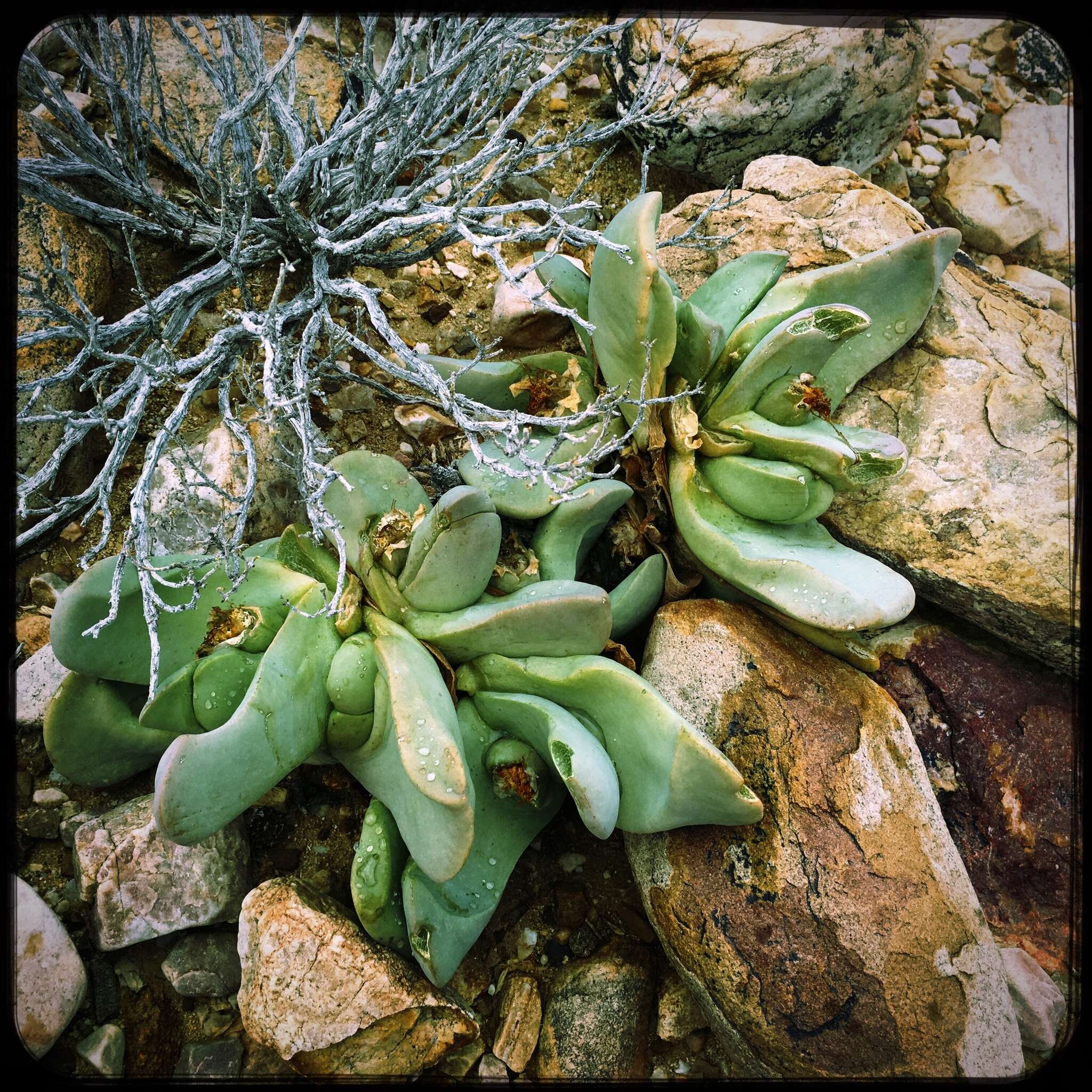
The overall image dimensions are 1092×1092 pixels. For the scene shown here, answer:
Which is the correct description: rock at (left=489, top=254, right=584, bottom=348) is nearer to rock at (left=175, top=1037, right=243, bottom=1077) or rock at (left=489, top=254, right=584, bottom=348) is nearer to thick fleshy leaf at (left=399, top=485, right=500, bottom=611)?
thick fleshy leaf at (left=399, top=485, right=500, bottom=611)

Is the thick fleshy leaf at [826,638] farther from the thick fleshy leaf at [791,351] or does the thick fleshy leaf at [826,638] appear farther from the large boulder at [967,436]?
the thick fleshy leaf at [791,351]

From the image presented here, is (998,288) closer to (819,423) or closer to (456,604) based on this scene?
(819,423)

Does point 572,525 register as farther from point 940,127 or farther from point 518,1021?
point 940,127

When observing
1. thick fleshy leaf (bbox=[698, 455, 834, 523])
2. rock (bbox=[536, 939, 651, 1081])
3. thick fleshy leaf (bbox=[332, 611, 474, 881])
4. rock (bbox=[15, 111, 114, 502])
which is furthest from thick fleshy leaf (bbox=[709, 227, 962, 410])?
rock (bbox=[15, 111, 114, 502])

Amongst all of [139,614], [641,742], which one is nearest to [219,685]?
[139,614]

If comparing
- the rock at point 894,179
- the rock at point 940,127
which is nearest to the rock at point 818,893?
the rock at point 894,179
